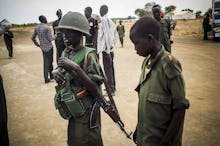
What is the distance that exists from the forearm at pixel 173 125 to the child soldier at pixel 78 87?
754 mm

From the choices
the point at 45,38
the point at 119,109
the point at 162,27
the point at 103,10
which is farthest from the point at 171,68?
the point at 45,38

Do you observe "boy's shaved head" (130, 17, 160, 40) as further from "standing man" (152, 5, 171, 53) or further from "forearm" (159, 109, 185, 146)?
"standing man" (152, 5, 171, 53)

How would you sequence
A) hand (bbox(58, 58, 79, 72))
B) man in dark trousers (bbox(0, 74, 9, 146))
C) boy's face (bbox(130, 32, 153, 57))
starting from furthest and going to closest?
man in dark trousers (bbox(0, 74, 9, 146)), hand (bbox(58, 58, 79, 72)), boy's face (bbox(130, 32, 153, 57))

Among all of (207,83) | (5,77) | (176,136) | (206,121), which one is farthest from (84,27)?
(5,77)

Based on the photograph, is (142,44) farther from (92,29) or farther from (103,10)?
(92,29)

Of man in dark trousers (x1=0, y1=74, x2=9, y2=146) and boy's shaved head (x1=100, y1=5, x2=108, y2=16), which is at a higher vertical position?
boy's shaved head (x1=100, y1=5, x2=108, y2=16)

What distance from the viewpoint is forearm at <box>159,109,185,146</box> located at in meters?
1.85

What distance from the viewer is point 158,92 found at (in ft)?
6.21

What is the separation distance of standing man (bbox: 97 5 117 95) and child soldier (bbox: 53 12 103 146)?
11.1ft

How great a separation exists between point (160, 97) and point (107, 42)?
162 inches

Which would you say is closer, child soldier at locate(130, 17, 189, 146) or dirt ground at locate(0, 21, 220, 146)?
child soldier at locate(130, 17, 189, 146)

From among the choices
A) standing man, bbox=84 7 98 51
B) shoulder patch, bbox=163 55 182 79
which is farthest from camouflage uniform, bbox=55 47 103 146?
standing man, bbox=84 7 98 51

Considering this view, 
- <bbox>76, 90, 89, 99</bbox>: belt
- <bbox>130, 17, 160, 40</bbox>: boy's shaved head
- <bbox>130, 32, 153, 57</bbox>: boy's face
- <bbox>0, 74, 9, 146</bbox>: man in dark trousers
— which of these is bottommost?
<bbox>0, 74, 9, 146</bbox>: man in dark trousers

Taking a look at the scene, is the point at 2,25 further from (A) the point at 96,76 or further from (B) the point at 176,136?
(B) the point at 176,136
